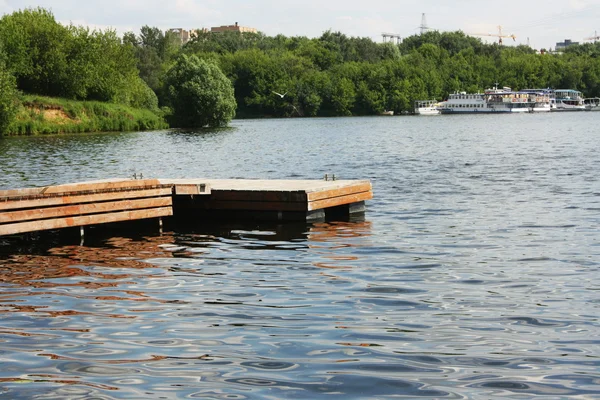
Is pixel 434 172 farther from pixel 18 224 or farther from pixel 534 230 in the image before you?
pixel 18 224

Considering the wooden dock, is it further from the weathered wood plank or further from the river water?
the river water

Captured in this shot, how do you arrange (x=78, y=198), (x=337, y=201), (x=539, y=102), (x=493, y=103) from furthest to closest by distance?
(x=539, y=102) → (x=493, y=103) → (x=337, y=201) → (x=78, y=198)

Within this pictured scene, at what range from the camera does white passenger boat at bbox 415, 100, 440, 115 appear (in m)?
190

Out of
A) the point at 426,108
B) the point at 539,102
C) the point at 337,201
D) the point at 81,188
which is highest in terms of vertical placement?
the point at 539,102

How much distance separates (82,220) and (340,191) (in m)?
6.65

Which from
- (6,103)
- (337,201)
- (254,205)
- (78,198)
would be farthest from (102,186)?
(6,103)

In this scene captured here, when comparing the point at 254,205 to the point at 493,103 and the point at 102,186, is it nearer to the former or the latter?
the point at 102,186

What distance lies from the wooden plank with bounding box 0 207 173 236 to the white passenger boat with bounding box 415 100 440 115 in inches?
6759

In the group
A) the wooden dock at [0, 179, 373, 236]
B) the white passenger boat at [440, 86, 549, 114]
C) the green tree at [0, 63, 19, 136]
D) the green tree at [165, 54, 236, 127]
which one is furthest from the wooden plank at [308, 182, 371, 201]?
the white passenger boat at [440, 86, 549, 114]

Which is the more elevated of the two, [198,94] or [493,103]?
[198,94]

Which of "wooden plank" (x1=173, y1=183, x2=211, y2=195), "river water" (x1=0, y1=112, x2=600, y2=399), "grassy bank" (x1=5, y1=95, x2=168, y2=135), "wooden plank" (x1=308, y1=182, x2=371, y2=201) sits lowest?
"river water" (x1=0, y1=112, x2=600, y2=399)

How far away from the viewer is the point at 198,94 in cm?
10250

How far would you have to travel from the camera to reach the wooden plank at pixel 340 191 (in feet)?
70.5

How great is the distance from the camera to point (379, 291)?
13.4 meters
